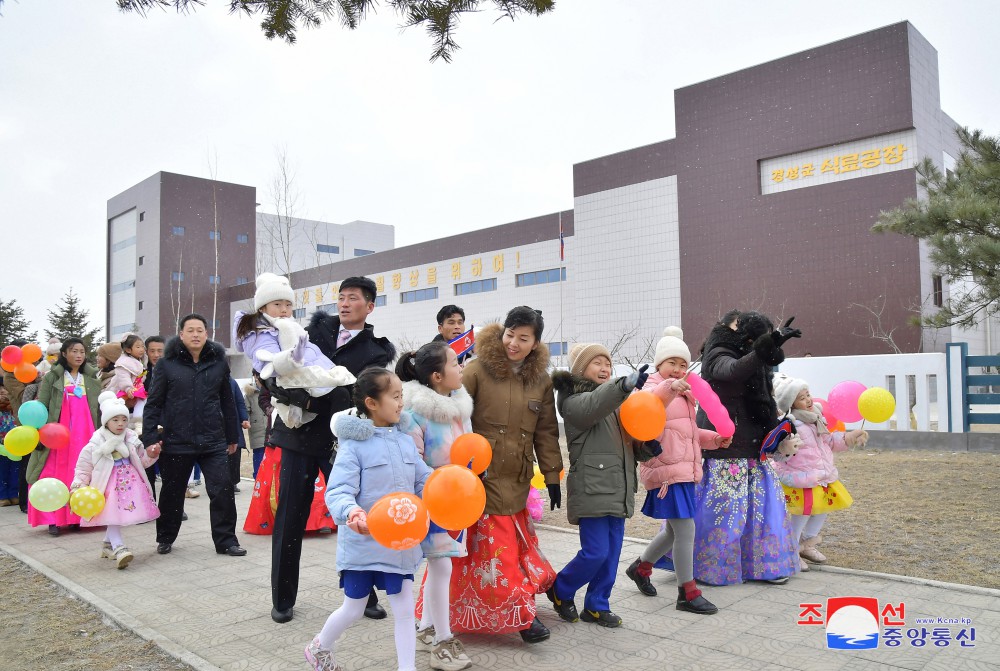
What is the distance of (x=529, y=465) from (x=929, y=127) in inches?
885

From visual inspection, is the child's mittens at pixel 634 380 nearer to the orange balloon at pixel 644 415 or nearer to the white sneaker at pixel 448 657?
the orange balloon at pixel 644 415

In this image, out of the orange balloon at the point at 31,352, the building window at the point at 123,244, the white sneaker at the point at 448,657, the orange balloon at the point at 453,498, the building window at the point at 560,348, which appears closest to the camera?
the orange balloon at the point at 453,498

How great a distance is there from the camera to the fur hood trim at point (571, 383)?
13.2 ft

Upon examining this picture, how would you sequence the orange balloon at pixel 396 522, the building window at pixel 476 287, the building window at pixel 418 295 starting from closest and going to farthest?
1. the orange balloon at pixel 396 522
2. the building window at pixel 476 287
3. the building window at pixel 418 295

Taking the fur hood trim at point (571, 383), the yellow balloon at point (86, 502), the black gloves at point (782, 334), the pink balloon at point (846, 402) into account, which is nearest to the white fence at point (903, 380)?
the pink balloon at point (846, 402)

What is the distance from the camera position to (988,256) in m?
8.47

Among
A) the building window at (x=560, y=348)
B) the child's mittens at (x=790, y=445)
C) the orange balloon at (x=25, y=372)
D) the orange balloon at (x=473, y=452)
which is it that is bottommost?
the child's mittens at (x=790, y=445)

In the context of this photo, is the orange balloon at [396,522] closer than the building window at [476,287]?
Yes

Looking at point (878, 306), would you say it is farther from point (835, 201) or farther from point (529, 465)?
point (529, 465)

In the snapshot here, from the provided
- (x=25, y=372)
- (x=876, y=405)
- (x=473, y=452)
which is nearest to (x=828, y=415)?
(x=876, y=405)

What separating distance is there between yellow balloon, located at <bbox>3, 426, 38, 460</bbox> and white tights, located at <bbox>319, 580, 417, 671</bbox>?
5338 mm

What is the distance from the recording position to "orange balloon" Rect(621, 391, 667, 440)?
3861 mm

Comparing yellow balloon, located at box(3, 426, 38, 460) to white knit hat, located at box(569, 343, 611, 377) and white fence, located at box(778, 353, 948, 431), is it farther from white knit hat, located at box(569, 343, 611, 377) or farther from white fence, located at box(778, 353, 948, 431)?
white fence, located at box(778, 353, 948, 431)

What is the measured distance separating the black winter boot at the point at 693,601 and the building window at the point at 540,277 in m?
26.6
